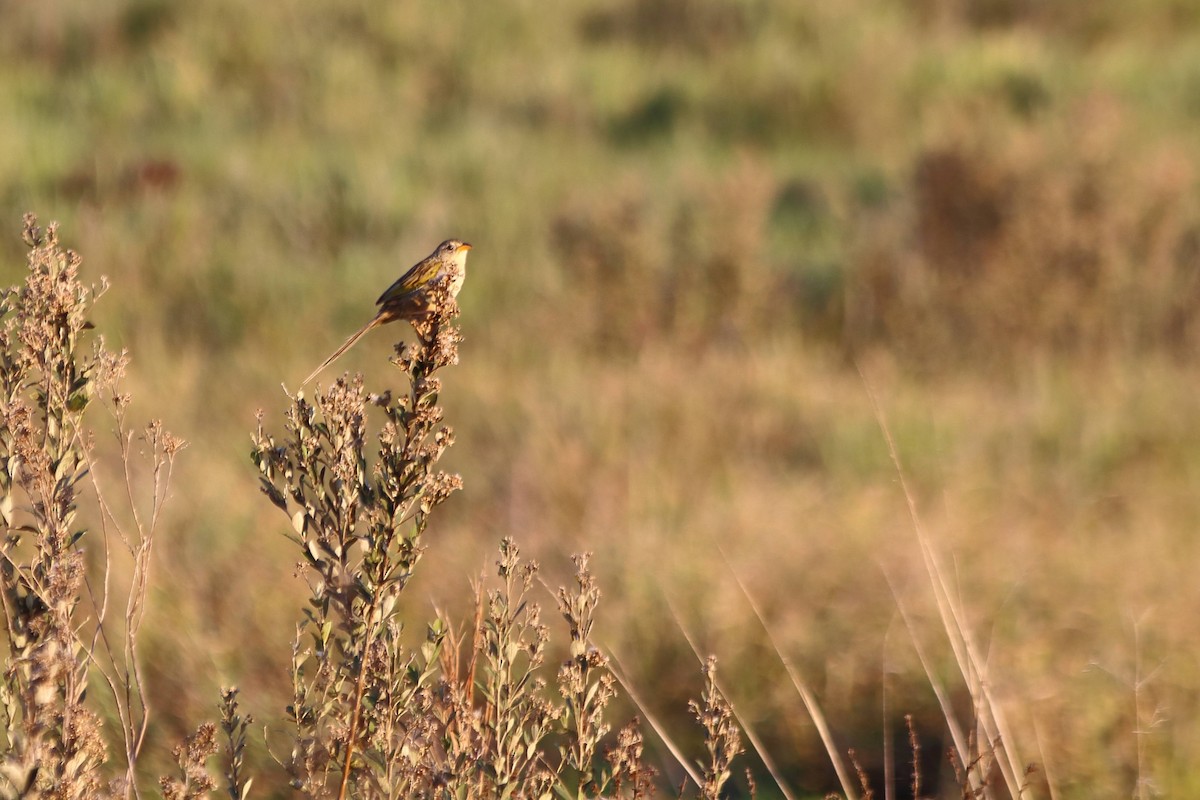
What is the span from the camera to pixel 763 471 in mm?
6707

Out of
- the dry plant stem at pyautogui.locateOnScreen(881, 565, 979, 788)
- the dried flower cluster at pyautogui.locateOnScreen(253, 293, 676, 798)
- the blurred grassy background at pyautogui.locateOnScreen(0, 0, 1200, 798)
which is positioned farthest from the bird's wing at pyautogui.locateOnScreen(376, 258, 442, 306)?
the dry plant stem at pyautogui.locateOnScreen(881, 565, 979, 788)

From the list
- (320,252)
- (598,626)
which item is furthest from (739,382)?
(320,252)

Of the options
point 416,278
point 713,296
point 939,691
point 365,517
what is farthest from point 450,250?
point 713,296

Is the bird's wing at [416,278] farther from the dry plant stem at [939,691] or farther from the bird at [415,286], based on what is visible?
the dry plant stem at [939,691]

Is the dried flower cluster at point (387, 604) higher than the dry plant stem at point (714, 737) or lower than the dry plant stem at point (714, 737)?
higher

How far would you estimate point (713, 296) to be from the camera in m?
10.1

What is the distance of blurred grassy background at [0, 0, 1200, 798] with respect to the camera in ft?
16.1

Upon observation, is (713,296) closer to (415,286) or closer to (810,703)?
(415,286)

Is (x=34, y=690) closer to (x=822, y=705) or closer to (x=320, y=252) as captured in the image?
(x=822, y=705)

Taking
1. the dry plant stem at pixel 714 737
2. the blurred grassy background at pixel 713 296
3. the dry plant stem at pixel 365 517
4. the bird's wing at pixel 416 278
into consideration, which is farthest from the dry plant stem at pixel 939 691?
the bird's wing at pixel 416 278

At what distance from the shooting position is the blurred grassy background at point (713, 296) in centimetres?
491

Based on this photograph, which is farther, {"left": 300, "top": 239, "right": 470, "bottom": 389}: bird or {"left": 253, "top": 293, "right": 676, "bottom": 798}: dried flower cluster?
{"left": 300, "top": 239, "right": 470, "bottom": 389}: bird

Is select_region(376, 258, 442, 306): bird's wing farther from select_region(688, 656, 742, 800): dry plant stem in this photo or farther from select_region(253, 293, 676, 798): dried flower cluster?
select_region(688, 656, 742, 800): dry plant stem

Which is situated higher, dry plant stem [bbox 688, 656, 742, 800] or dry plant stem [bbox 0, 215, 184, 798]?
dry plant stem [bbox 0, 215, 184, 798]
